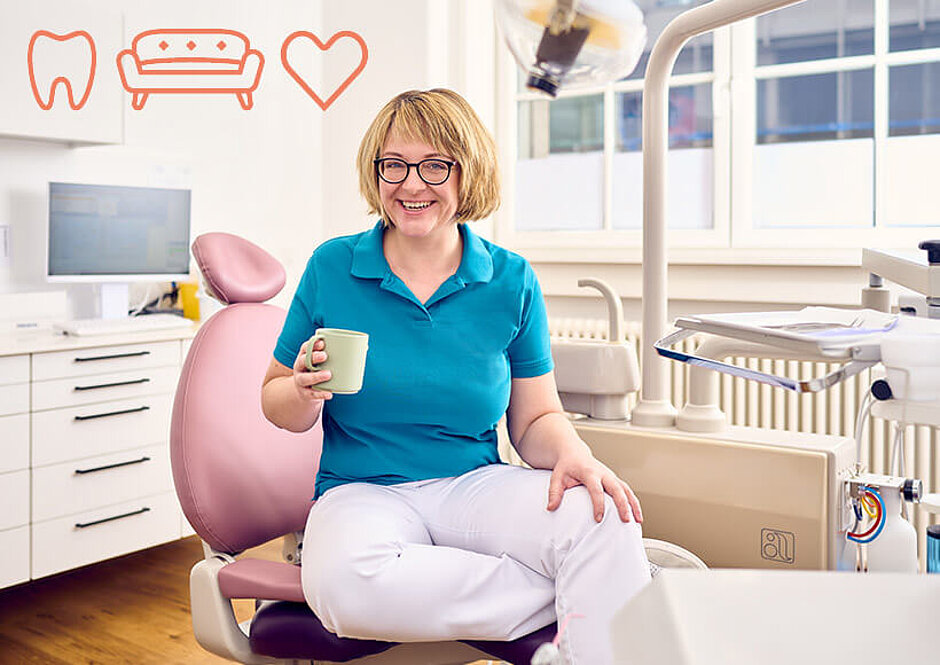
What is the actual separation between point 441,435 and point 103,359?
1591mm

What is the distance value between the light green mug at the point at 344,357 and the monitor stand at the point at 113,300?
6.84 feet

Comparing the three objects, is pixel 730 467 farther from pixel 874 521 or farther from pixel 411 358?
pixel 411 358

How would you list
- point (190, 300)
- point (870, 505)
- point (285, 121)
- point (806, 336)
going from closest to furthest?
1. point (806, 336)
2. point (870, 505)
3. point (190, 300)
4. point (285, 121)

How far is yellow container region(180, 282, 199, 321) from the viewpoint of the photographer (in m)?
3.34

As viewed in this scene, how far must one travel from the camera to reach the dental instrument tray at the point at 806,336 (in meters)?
0.85

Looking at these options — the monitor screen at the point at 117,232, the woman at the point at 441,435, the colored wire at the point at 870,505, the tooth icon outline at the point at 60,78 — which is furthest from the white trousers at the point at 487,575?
the tooth icon outline at the point at 60,78

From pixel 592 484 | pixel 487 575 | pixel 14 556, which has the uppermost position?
pixel 592 484

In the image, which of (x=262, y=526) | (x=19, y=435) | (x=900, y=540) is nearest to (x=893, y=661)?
(x=900, y=540)

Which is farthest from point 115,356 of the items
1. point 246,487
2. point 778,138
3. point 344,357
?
point 778,138

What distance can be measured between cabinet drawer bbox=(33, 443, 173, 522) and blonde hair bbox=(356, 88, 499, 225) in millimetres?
1525

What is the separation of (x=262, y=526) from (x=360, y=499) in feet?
0.88

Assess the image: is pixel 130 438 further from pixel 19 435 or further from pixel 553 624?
pixel 553 624

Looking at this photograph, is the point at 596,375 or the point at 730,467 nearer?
the point at 730,467

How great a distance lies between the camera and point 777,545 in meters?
1.56
